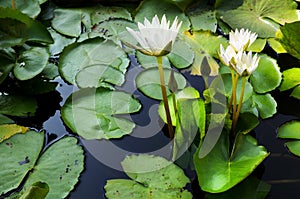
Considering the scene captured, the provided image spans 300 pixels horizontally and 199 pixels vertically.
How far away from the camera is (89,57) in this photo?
132cm

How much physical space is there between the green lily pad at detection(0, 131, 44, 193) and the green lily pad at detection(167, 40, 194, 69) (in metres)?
0.48

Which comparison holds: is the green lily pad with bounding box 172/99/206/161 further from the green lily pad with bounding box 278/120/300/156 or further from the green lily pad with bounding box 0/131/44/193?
the green lily pad with bounding box 0/131/44/193

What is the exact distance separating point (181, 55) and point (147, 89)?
0.67ft

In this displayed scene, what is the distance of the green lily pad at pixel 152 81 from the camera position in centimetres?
123

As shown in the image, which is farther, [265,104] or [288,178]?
[265,104]

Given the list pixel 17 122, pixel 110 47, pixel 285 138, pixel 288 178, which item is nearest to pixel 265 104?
pixel 285 138

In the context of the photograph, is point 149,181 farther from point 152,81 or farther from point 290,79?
point 290,79

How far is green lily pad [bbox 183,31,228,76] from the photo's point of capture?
4.27 feet

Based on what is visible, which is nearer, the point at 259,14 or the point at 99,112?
the point at 99,112

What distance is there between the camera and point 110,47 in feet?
4.48

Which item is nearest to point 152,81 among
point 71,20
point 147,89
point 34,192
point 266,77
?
point 147,89

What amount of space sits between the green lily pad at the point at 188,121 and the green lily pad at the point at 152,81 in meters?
0.18

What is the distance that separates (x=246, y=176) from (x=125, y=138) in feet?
1.15

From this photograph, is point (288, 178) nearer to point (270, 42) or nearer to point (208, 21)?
point (270, 42)
